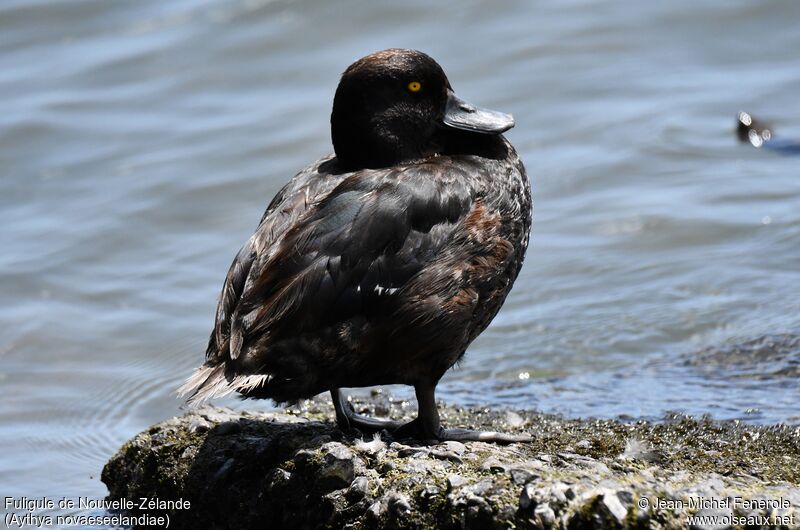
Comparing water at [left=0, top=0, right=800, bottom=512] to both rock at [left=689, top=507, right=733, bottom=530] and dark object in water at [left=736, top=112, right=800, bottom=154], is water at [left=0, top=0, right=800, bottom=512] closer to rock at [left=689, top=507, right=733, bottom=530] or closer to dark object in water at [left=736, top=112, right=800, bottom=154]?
dark object in water at [left=736, top=112, right=800, bottom=154]

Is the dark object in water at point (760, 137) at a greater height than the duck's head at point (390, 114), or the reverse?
the duck's head at point (390, 114)

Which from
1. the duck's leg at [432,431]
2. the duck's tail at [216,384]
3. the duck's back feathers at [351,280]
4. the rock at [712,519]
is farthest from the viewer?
the duck's leg at [432,431]

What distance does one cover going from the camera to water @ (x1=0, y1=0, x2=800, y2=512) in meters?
6.40

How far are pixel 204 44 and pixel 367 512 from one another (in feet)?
29.5

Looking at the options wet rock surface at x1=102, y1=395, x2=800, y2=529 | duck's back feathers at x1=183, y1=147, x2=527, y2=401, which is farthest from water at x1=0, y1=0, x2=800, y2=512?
duck's back feathers at x1=183, y1=147, x2=527, y2=401

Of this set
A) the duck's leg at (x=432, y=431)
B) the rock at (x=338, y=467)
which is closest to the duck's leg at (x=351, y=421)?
the duck's leg at (x=432, y=431)

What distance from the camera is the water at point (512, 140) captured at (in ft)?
21.0

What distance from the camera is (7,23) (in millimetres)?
12648

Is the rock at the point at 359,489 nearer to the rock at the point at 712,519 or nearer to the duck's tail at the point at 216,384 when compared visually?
the duck's tail at the point at 216,384

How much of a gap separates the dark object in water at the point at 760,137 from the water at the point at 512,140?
0.09m

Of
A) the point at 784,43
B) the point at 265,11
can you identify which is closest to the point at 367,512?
the point at 784,43

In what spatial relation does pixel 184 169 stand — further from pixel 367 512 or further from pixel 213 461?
pixel 367 512

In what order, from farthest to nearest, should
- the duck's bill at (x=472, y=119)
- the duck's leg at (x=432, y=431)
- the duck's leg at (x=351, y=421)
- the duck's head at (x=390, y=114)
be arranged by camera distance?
the duck's bill at (x=472, y=119) < the duck's head at (x=390, y=114) < the duck's leg at (x=351, y=421) < the duck's leg at (x=432, y=431)

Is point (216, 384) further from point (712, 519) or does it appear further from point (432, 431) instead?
point (712, 519)
